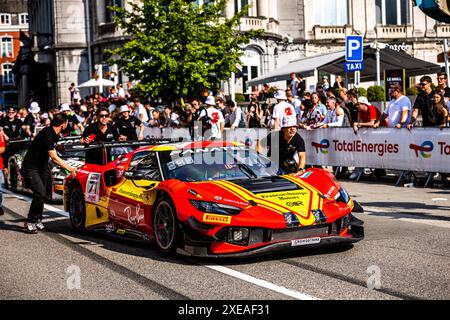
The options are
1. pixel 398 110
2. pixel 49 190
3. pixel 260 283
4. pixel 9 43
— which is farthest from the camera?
pixel 9 43

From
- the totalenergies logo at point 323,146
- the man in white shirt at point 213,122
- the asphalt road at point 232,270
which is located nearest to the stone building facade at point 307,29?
the man in white shirt at point 213,122

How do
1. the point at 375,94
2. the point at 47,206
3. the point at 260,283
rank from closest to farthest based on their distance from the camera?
the point at 260,283, the point at 47,206, the point at 375,94

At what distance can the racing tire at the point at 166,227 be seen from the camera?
955cm

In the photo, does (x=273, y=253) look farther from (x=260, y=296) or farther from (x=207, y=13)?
(x=207, y=13)

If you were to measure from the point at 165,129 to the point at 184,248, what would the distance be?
1797 centimetres

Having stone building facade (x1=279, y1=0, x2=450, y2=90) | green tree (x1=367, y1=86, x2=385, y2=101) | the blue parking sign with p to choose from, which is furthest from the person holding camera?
stone building facade (x1=279, y1=0, x2=450, y2=90)

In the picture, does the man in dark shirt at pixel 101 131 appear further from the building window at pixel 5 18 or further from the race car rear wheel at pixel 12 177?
the building window at pixel 5 18

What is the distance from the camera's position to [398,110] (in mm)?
17672

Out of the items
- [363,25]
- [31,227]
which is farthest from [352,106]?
[363,25]

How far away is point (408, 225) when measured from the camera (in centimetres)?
1195

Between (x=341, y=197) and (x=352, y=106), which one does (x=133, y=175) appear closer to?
(x=341, y=197)

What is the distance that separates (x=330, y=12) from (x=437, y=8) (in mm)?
41449

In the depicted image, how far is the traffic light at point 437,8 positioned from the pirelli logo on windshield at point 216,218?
4924mm
